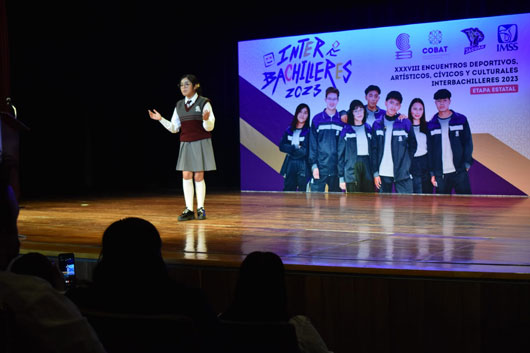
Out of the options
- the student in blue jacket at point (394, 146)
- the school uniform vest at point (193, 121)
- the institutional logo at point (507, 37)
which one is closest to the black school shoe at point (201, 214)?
the school uniform vest at point (193, 121)

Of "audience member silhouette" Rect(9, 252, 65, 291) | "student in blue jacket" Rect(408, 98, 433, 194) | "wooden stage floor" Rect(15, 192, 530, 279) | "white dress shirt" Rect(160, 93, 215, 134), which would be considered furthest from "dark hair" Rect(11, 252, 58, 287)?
"student in blue jacket" Rect(408, 98, 433, 194)

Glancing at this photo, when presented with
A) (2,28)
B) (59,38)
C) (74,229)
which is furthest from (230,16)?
(74,229)

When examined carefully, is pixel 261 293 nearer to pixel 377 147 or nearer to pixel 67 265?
pixel 67 265

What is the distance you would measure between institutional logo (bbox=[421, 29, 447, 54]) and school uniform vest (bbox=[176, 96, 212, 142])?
3.85 meters

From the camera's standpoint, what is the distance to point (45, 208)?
22.4 feet

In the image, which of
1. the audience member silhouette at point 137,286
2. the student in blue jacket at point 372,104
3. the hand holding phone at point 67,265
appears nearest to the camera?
the audience member silhouette at point 137,286

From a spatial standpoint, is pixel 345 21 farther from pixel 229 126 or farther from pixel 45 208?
pixel 45 208

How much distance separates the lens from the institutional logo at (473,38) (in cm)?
812

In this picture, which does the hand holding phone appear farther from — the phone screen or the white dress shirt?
the white dress shirt

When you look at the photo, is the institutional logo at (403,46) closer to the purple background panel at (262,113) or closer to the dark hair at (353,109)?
the dark hair at (353,109)

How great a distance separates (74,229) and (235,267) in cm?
209

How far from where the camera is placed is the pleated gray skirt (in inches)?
225

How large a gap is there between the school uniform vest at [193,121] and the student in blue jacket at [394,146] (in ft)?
11.5

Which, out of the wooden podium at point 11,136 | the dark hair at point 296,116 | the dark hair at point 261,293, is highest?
the dark hair at point 296,116
